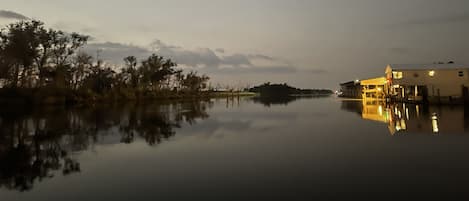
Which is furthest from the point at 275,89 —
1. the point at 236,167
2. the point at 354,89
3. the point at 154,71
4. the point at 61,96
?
the point at 236,167

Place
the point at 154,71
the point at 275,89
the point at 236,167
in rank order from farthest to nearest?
the point at 275,89, the point at 154,71, the point at 236,167

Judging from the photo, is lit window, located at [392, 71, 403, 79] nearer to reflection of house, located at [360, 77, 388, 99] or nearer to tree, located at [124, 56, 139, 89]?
reflection of house, located at [360, 77, 388, 99]

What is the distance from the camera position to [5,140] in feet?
42.3

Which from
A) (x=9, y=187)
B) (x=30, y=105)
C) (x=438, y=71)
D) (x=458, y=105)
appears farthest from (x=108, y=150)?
(x=438, y=71)

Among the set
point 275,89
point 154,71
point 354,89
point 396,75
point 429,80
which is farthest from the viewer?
point 275,89

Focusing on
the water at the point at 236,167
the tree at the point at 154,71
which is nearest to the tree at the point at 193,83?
the tree at the point at 154,71

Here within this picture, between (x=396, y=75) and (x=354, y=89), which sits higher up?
(x=396, y=75)

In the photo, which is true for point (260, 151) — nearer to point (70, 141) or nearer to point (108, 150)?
point (108, 150)

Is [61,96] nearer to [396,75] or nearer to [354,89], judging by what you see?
[396,75]

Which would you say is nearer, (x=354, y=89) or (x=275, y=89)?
(x=354, y=89)

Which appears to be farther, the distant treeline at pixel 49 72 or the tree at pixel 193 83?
the tree at pixel 193 83

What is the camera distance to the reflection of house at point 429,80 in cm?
3825

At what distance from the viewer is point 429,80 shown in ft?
134

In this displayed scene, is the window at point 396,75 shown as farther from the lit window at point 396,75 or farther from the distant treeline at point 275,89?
the distant treeline at point 275,89
